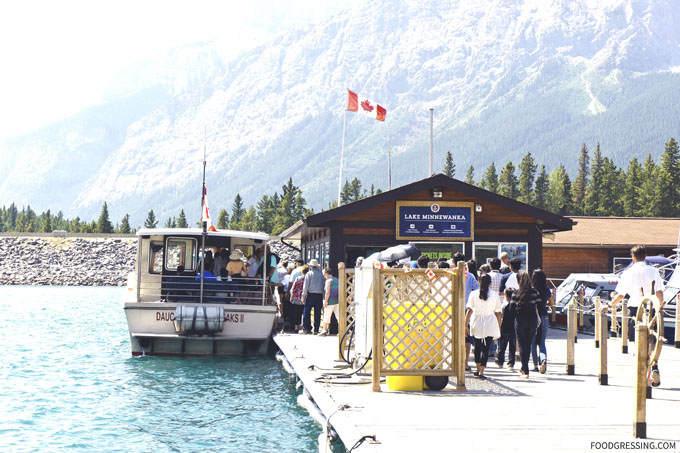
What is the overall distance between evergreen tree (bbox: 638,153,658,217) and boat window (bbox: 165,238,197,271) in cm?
8835

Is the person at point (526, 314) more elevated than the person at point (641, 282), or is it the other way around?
the person at point (641, 282)

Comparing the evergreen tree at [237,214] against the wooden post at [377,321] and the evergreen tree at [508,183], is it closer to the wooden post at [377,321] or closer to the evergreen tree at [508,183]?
the evergreen tree at [508,183]

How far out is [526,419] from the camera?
371 inches

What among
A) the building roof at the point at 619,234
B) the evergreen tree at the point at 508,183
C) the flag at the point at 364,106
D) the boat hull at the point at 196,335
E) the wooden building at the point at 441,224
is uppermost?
the evergreen tree at the point at 508,183

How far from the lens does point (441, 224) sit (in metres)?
23.7

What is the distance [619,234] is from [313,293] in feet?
89.4

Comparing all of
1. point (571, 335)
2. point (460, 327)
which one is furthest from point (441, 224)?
point (460, 327)

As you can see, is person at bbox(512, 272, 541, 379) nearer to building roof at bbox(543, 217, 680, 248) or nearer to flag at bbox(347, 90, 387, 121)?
flag at bbox(347, 90, 387, 121)

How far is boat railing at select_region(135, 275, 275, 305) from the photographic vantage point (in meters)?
19.3

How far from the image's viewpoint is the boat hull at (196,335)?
61.4ft

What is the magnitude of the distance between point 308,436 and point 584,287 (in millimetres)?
18152

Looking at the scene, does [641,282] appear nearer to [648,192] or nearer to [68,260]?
[648,192]

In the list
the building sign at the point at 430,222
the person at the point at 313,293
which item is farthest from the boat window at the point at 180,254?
the building sign at the point at 430,222

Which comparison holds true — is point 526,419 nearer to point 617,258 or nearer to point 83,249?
point 617,258
